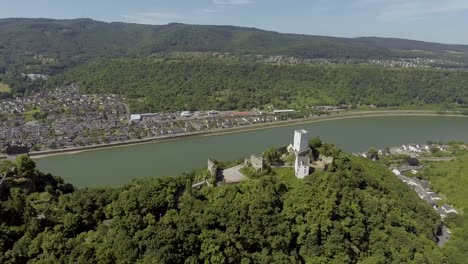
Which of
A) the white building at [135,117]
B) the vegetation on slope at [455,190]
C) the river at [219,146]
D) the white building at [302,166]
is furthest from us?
the white building at [135,117]

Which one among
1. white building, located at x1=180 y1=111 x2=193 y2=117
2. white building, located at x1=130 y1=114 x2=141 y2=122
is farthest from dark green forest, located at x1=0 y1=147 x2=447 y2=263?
white building, located at x1=180 y1=111 x2=193 y2=117

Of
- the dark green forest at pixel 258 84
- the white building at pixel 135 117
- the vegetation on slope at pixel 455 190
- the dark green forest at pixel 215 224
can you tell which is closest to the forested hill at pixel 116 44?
the dark green forest at pixel 258 84

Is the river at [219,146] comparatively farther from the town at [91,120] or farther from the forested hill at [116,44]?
the forested hill at [116,44]

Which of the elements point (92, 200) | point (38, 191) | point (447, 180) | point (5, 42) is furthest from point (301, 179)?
point (5, 42)

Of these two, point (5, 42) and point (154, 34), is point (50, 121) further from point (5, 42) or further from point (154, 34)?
point (154, 34)

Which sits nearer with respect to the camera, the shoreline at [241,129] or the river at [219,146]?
the river at [219,146]

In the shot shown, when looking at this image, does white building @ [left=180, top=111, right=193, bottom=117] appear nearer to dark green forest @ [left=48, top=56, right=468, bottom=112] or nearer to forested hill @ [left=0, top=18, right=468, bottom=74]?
dark green forest @ [left=48, top=56, right=468, bottom=112]

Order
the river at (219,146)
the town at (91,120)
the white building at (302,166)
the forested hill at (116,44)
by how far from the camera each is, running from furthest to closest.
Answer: the forested hill at (116,44)
the town at (91,120)
the river at (219,146)
the white building at (302,166)

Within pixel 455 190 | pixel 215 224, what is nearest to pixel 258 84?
pixel 455 190
